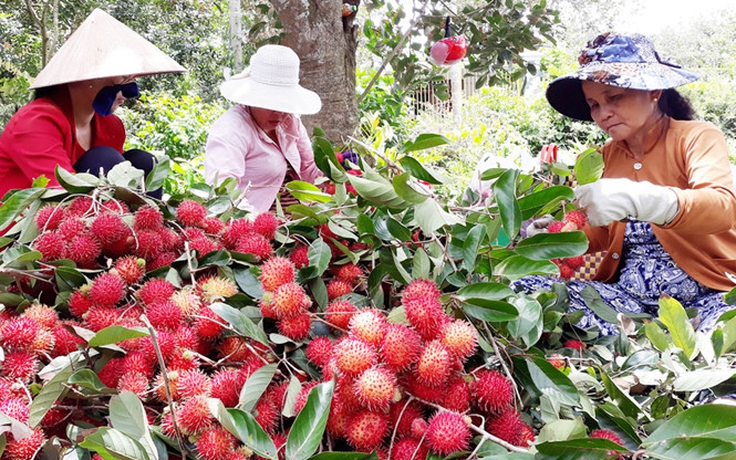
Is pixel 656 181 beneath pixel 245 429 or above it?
beneath

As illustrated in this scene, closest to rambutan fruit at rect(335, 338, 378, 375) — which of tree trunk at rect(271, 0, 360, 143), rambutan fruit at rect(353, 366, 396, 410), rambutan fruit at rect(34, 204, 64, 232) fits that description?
rambutan fruit at rect(353, 366, 396, 410)

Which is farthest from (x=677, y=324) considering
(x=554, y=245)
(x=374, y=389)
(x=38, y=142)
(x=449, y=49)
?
(x=449, y=49)

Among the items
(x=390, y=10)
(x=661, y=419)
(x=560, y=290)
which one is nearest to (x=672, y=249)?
(x=560, y=290)

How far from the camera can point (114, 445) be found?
47cm

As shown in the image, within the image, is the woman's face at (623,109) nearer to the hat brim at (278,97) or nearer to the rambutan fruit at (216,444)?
the hat brim at (278,97)

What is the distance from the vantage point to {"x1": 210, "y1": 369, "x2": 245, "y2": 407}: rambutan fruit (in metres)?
0.57

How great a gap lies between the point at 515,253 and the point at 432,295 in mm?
147

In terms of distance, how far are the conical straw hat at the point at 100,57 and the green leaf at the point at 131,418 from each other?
1.37 meters

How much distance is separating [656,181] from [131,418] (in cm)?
136

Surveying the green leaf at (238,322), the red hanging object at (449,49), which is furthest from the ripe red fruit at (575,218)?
the red hanging object at (449,49)

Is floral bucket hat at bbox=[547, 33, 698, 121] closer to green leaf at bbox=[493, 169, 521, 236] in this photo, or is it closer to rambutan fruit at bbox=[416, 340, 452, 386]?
green leaf at bbox=[493, 169, 521, 236]

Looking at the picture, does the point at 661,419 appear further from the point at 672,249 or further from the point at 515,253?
the point at 672,249

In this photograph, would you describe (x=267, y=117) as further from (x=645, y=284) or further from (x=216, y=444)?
(x=216, y=444)

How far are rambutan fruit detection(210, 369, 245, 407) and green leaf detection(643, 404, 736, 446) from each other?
37cm
